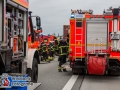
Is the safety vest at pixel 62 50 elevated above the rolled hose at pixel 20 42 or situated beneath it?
situated beneath

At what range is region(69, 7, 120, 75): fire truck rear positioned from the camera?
10414 millimetres

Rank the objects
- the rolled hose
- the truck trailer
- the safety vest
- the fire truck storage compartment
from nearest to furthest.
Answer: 1. the truck trailer
2. the rolled hose
3. the fire truck storage compartment
4. the safety vest

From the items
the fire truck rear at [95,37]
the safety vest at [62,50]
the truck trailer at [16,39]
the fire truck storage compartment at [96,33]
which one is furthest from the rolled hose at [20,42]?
the safety vest at [62,50]

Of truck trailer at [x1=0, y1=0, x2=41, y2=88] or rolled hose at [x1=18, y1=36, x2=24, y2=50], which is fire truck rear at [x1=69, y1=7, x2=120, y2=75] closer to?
truck trailer at [x1=0, y1=0, x2=41, y2=88]

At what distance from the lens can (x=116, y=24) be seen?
34.0 ft

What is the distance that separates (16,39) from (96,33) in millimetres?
4823

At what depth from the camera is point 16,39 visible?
683 cm

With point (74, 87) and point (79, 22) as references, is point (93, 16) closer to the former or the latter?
point (79, 22)

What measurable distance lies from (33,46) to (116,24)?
146 inches

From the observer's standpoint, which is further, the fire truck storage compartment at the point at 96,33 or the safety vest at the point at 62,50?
the safety vest at the point at 62,50

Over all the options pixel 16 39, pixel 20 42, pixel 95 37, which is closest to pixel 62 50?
pixel 95 37

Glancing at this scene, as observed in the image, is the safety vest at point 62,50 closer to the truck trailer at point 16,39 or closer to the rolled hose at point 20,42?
the truck trailer at point 16,39

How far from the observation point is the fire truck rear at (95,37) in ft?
34.2

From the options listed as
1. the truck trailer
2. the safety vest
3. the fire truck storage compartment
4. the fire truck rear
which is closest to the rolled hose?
the truck trailer
